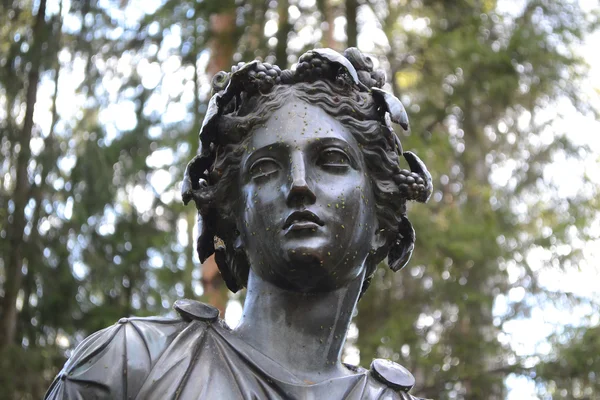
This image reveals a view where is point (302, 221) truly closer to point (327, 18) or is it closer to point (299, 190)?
point (299, 190)

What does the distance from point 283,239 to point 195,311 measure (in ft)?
1.33

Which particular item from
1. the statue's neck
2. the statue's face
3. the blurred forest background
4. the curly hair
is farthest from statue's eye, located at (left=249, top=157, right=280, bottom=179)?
the blurred forest background

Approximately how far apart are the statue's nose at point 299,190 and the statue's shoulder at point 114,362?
0.61 meters

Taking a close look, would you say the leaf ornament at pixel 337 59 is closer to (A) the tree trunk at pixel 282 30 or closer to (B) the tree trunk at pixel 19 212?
(B) the tree trunk at pixel 19 212

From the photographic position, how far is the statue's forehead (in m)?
3.89

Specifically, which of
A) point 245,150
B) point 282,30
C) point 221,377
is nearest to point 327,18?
point 282,30

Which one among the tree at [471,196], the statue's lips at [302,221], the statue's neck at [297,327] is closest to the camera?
the statue's lips at [302,221]

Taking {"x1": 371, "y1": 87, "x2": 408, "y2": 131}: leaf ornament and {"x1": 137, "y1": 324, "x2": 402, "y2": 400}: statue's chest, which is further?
{"x1": 371, "y1": 87, "x2": 408, "y2": 131}: leaf ornament

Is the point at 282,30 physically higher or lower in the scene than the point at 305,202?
lower

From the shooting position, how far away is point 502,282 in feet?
52.1

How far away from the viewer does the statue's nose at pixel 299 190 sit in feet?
12.1

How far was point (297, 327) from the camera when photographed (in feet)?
12.6

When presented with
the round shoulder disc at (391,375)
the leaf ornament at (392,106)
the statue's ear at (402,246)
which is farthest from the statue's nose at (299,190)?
the round shoulder disc at (391,375)

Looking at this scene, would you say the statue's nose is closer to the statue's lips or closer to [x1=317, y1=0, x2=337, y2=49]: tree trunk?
the statue's lips
